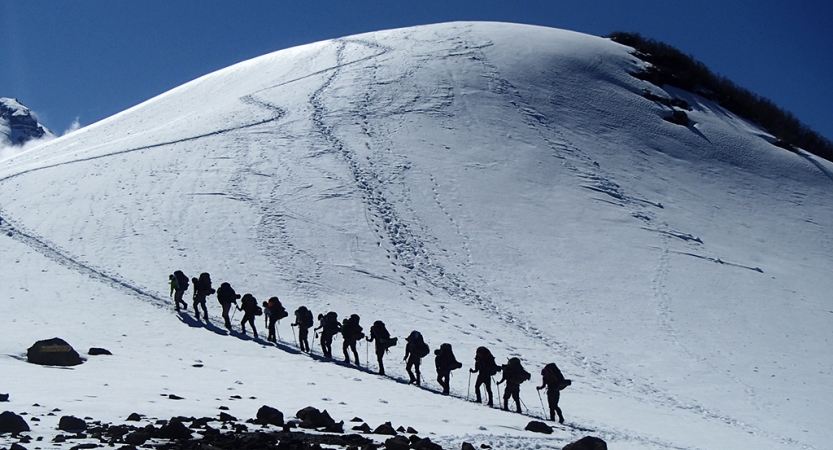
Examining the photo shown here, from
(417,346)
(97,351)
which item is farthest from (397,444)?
(97,351)

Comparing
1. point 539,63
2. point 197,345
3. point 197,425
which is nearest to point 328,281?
point 197,345

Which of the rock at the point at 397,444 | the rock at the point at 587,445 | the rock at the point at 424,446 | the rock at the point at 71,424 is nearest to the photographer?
the rock at the point at 71,424

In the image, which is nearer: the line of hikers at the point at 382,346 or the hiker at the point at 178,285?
the line of hikers at the point at 382,346

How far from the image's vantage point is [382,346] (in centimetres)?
1884

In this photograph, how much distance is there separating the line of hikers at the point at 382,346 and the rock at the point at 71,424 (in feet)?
29.1

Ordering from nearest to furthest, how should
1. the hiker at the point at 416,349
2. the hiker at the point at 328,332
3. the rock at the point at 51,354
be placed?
1. the rock at the point at 51,354
2. the hiker at the point at 416,349
3. the hiker at the point at 328,332

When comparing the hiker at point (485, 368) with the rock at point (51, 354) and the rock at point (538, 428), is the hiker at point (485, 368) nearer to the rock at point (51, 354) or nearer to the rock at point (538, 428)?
the rock at point (538, 428)

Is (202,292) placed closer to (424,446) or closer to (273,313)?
(273,313)

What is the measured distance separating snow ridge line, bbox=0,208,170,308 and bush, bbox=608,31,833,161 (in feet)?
130

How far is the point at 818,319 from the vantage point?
27031mm

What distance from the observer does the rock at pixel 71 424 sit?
31.8 ft

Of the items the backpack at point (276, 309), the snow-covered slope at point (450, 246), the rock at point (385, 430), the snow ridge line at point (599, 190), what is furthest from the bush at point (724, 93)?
the rock at point (385, 430)

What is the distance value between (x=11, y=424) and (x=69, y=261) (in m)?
17.2

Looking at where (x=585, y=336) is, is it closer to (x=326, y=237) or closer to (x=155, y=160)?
(x=326, y=237)
